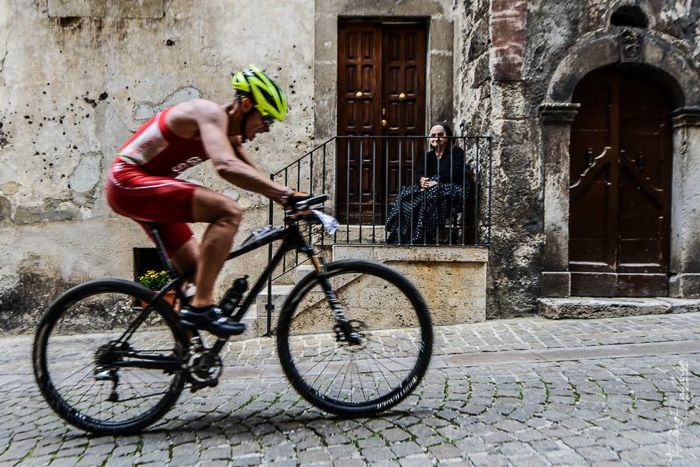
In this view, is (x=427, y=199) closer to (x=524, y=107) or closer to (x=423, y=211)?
(x=423, y=211)

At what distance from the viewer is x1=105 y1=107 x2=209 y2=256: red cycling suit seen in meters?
2.92

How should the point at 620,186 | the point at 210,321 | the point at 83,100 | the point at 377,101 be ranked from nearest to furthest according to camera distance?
the point at 210,321 → the point at 620,186 → the point at 83,100 → the point at 377,101

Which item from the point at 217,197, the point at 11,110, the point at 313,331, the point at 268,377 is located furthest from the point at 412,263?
the point at 11,110

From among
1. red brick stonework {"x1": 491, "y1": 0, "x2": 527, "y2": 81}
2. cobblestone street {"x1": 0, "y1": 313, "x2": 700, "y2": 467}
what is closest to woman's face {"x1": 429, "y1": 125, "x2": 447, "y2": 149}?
red brick stonework {"x1": 491, "y1": 0, "x2": 527, "y2": 81}

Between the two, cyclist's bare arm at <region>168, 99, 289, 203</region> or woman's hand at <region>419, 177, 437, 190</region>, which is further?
woman's hand at <region>419, 177, 437, 190</region>

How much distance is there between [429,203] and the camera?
620cm

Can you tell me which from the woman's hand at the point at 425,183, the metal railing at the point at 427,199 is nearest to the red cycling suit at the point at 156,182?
the metal railing at the point at 427,199

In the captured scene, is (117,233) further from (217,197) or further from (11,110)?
(217,197)

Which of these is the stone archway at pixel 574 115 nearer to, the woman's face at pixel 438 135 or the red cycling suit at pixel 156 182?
the woman's face at pixel 438 135

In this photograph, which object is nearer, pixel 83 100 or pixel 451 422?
pixel 451 422

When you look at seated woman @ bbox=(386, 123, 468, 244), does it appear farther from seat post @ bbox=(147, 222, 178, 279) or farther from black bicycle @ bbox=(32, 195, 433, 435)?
seat post @ bbox=(147, 222, 178, 279)

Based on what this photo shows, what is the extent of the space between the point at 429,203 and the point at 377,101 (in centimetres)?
202

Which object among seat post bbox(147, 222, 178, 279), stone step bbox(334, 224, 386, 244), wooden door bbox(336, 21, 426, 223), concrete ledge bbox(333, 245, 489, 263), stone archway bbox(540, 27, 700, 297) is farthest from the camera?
wooden door bbox(336, 21, 426, 223)

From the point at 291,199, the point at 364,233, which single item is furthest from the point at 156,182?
the point at 364,233
